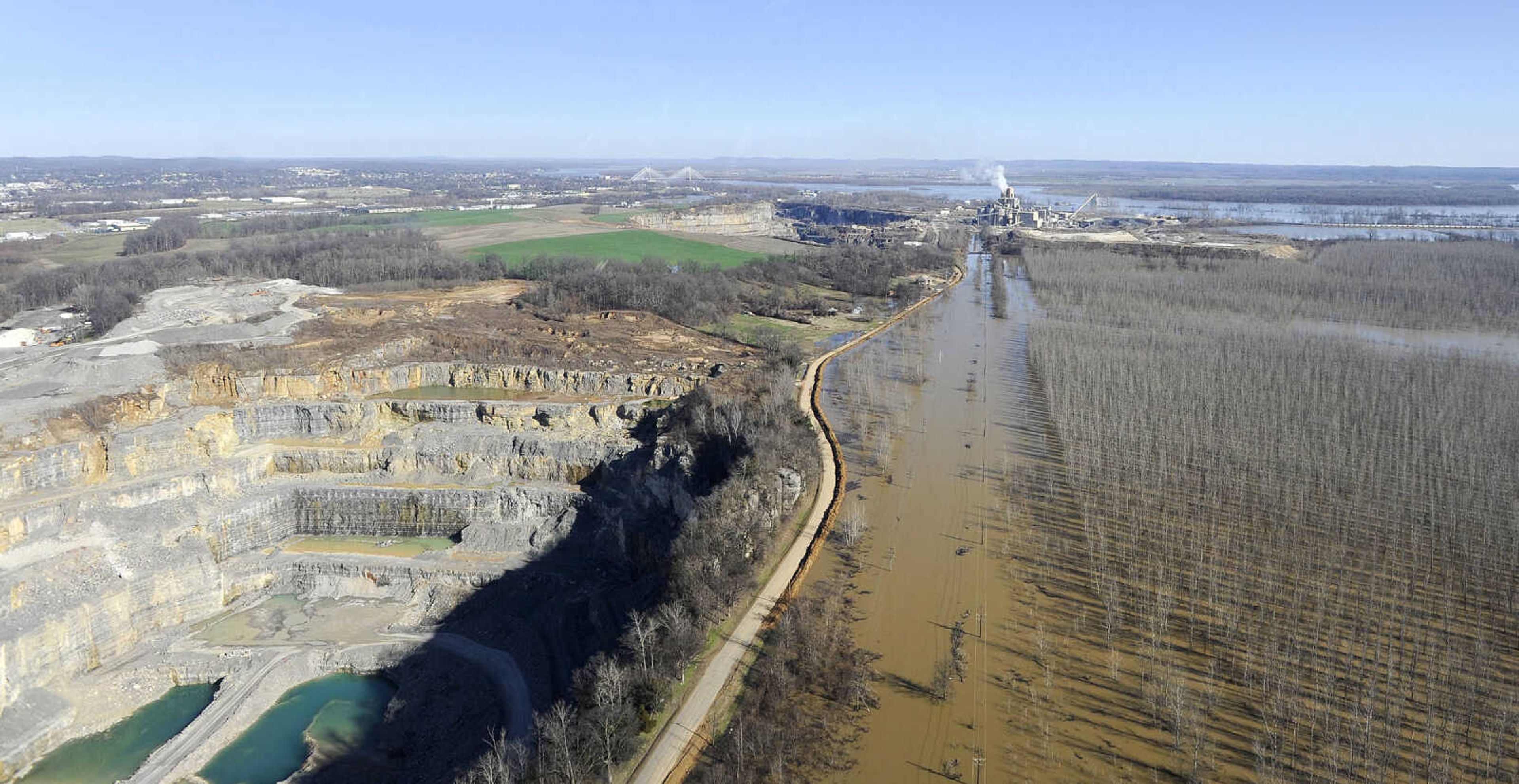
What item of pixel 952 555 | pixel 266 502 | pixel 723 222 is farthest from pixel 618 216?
pixel 952 555

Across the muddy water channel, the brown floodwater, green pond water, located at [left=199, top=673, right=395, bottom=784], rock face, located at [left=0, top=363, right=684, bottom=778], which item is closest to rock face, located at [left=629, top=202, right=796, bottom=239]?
the muddy water channel

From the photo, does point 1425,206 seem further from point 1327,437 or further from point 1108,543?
point 1108,543

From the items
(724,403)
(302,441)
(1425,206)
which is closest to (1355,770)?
(724,403)

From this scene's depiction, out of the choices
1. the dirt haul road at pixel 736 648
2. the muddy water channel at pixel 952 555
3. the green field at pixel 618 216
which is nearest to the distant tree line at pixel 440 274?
the muddy water channel at pixel 952 555

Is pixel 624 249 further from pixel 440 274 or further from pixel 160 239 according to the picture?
pixel 160 239

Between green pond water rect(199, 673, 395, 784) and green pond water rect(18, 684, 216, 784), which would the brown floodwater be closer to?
green pond water rect(199, 673, 395, 784)

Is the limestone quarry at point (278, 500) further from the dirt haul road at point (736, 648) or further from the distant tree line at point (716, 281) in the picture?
the distant tree line at point (716, 281)
